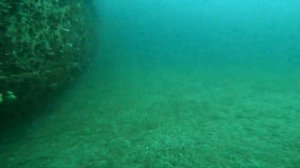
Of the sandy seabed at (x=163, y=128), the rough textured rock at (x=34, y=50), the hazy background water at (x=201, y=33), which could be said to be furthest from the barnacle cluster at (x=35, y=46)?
the hazy background water at (x=201, y=33)

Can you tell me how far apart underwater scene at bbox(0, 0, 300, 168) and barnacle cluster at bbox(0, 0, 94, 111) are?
2 centimetres

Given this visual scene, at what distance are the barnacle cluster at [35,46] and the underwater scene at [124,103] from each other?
17 millimetres

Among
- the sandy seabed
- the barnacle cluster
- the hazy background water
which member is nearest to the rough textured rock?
the barnacle cluster

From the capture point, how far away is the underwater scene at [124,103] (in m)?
4.21

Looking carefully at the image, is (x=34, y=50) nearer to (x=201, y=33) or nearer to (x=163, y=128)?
(x=163, y=128)

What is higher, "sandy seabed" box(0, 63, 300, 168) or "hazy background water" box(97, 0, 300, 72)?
"hazy background water" box(97, 0, 300, 72)

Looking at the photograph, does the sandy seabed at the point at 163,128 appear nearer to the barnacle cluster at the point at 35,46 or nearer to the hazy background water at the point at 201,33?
the barnacle cluster at the point at 35,46

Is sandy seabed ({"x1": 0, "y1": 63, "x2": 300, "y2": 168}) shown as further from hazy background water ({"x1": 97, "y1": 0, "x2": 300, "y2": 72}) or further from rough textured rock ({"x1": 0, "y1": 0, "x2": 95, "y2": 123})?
hazy background water ({"x1": 97, "y1": 0, "x2": 300, "y2": 72})

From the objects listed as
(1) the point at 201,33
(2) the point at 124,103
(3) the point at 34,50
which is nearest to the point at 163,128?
(2) the point at 124,103

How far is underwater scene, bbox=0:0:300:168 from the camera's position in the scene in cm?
421

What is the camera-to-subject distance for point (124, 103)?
676 cm

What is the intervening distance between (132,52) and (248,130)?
762 centimetres

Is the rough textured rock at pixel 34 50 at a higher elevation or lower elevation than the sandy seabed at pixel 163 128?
higher

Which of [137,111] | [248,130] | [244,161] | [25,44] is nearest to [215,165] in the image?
[244,161]
